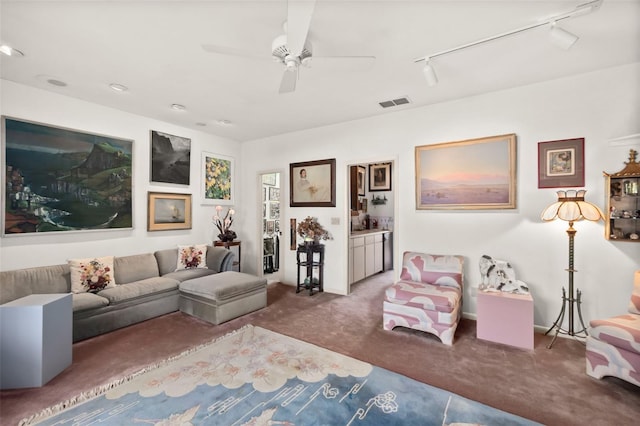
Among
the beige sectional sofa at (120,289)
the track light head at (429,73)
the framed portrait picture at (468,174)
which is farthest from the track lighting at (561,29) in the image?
the beige sectional sofa at (120,289)

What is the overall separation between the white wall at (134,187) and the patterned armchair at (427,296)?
3.64 m

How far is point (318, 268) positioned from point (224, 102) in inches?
117

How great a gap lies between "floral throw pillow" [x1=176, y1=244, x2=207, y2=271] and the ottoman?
2.35 feet

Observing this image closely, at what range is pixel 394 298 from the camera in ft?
10.3

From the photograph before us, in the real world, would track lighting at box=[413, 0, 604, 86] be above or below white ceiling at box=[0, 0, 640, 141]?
below

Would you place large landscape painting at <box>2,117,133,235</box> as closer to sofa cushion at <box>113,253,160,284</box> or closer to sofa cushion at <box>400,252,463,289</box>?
sofa cushion at <box>113,253,160,284</box>

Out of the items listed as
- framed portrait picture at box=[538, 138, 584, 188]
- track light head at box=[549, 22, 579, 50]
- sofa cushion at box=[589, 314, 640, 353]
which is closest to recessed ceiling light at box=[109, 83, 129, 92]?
track light head at box=[549, 22, 579, 50]

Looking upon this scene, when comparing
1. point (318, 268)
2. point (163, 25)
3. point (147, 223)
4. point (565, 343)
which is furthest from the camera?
point (318, 268)

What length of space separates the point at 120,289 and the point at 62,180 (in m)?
1.55

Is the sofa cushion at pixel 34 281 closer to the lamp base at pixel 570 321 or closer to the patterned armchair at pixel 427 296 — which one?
the patterned armchair at pixel 427 296

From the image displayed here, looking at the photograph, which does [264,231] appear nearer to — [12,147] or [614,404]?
[12,147]

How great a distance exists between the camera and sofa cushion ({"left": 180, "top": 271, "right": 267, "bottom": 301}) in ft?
11.2

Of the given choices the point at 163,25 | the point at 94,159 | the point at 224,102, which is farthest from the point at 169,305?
the point at 163,25

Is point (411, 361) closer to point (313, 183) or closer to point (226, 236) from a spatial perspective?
point (313, 183)
